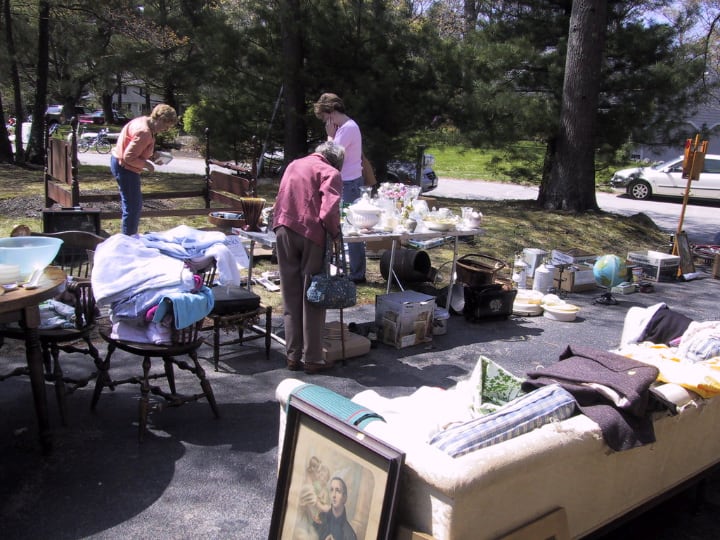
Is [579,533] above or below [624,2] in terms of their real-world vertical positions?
below

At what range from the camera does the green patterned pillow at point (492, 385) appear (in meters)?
2.84

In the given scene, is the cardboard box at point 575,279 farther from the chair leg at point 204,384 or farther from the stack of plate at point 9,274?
the stack of plate at point 9,274

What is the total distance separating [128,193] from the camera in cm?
620

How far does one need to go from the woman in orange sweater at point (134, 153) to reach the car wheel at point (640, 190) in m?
15.0

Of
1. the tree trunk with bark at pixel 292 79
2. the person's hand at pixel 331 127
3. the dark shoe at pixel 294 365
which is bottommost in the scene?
the dark shoe at pixel 294 365

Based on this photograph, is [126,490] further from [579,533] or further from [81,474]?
[579,533]

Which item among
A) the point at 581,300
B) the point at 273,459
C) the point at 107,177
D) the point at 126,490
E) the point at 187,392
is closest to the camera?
the point at 126,490

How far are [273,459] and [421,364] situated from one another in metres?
1.82

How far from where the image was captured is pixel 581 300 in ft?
23.0

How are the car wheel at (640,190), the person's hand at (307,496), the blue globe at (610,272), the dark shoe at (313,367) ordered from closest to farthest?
the person's hand at (307,496)
the dark shoe at (313,367)
the blue globe at (610,272)
the car wheel at (640,190)

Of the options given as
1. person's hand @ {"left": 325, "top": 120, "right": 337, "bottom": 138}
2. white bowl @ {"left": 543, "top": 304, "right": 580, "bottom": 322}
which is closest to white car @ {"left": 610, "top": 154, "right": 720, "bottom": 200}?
white bowl @ {"left": 543, "top": 304, "right": 580, "bottom": 322}

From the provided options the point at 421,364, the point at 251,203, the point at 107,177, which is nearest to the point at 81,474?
the point at 421,364

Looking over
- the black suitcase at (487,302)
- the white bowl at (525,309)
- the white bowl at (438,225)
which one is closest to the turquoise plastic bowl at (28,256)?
the white bowl at (438,225)

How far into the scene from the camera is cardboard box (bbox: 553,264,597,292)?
23.6ft
